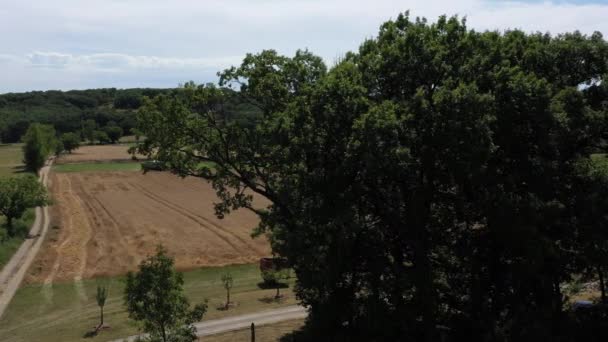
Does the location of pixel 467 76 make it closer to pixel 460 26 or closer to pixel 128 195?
pixel 460 26

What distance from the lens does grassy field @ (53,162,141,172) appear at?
11931 centimetres

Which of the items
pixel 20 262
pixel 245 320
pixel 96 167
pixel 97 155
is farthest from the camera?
pixel 97 155

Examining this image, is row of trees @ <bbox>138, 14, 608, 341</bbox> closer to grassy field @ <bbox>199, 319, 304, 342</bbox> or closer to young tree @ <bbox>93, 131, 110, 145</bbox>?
grassy field @ <bbox>199, 319, 304, 342</bbox>

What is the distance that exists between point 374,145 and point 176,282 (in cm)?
760

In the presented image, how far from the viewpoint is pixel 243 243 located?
55062mm

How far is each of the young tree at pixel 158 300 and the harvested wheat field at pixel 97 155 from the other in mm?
114917

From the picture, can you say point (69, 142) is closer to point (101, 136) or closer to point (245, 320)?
point (101, 136)

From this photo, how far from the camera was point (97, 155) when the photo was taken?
144500 millimetres

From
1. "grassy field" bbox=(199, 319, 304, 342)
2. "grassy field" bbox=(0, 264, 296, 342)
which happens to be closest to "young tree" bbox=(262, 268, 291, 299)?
"grassy field" bbox=(0, 264, 296, 342)

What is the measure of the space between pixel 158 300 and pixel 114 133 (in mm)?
170116

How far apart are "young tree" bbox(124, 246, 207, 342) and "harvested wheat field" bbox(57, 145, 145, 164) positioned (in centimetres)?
11492

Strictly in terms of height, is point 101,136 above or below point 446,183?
above

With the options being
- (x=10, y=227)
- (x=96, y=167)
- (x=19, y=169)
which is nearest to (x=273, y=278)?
(x=10, y=227)

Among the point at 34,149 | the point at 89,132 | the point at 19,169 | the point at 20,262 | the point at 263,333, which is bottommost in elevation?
the point at 20,262
